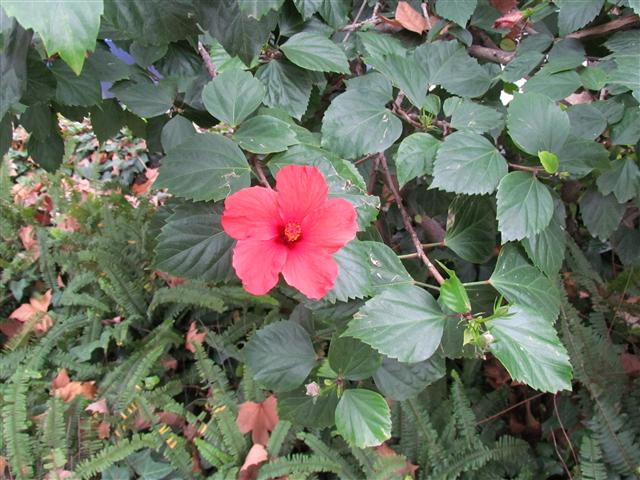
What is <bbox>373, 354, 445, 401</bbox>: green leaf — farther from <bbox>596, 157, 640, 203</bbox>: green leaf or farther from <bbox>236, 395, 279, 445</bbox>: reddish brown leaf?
<bbox>236, 395, 279, 445</bbox>: reddish brown leaf

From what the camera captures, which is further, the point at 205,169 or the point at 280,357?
the point at 280,357

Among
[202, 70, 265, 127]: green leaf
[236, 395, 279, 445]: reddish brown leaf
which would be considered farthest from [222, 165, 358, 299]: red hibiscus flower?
[236, 395, 279, 445]: reddish brown leaf

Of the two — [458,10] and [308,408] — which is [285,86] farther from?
[308,408]

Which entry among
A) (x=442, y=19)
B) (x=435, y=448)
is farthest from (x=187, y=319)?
(x=442, y=19)

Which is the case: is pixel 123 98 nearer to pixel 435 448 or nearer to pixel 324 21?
pixel 324 21

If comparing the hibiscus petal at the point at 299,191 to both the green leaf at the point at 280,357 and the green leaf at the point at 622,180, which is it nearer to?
the green leaf at the point at 280,357

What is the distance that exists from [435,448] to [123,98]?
134cm

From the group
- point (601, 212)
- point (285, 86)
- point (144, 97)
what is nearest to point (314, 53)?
point (285, 86)

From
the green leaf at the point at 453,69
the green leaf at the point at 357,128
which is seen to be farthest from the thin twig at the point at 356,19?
the green leaf at the point at 357,128

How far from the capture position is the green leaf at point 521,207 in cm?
69

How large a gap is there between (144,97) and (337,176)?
418 mm

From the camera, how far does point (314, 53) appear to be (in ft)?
2.60

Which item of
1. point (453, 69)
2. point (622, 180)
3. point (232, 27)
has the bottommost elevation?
point (622, 180)

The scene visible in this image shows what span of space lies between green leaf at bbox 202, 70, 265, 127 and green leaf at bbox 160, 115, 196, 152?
14cm
